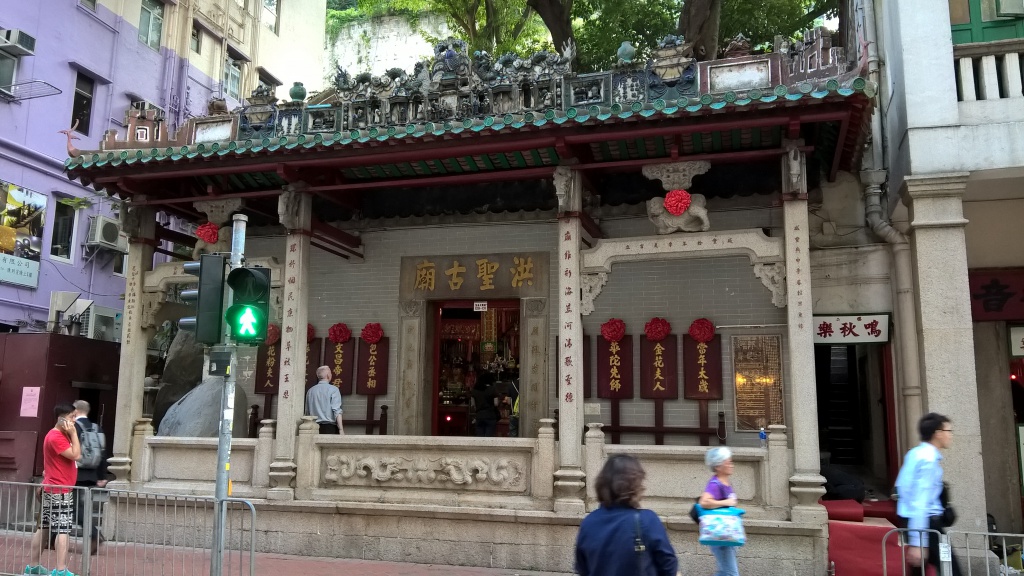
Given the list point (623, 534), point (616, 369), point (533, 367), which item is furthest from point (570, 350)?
point (623, 534)

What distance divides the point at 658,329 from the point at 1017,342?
446 cm

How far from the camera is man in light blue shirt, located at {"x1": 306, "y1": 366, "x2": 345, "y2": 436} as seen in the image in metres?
9.55

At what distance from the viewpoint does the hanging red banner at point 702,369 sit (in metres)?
9.77

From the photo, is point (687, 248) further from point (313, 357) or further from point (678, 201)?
point (313, 357)

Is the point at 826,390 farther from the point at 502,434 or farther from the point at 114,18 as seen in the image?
the point at 114,18

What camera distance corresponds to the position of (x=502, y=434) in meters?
11.1

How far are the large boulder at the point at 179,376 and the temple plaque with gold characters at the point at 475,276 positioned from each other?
16.4ft

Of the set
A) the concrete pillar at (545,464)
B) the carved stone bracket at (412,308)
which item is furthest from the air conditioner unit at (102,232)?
the concrete pillar at (545,464)

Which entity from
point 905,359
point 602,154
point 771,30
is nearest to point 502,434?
point 602,154

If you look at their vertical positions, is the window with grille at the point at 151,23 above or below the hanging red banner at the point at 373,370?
above

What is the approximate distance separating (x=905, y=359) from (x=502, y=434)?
5.38 metres

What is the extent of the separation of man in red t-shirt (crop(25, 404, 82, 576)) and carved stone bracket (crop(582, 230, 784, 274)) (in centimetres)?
546

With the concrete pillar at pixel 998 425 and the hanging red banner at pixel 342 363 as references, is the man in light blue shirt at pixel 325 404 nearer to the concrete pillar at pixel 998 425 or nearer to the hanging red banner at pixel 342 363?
the hanging red banner at pixel 342 363

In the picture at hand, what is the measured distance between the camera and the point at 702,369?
32.3 ft
